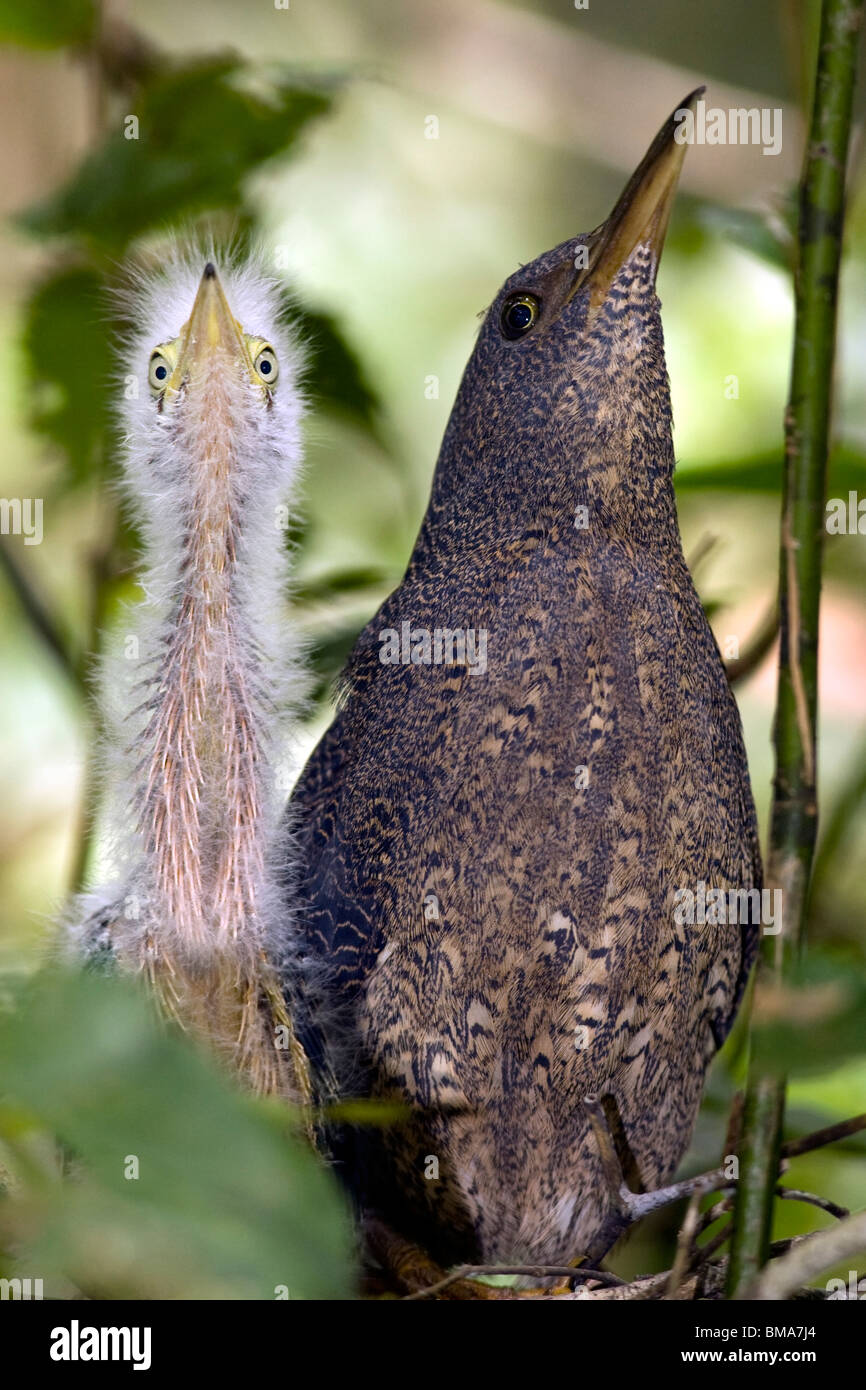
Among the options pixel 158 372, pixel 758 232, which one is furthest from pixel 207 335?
pixel 758 232

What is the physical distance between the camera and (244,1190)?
0.73 metres

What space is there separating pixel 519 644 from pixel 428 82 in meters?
2.04

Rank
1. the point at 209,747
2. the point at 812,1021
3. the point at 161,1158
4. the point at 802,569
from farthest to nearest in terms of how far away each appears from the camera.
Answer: the point at 209,747, the point at 802,569, the point at 812,1021, the point at 161,1158

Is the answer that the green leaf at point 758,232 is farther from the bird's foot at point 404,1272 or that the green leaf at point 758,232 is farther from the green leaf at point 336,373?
the bird's foot at point 404,1272

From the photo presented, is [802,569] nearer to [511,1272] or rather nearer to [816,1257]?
[816,1257]

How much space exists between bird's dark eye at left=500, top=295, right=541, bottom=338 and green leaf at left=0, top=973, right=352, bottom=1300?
1.25 metres

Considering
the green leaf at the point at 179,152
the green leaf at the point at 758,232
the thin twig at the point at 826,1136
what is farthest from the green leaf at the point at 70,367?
the thin twig at the point at 826,1136

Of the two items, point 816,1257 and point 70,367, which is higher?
point 70,367

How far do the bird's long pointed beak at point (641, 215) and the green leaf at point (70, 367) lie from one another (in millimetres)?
781

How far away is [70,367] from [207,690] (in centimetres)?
81

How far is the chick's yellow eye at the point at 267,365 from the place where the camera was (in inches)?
67.8

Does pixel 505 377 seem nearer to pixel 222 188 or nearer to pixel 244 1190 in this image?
pixel 222 188

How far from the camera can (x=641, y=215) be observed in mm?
1674
